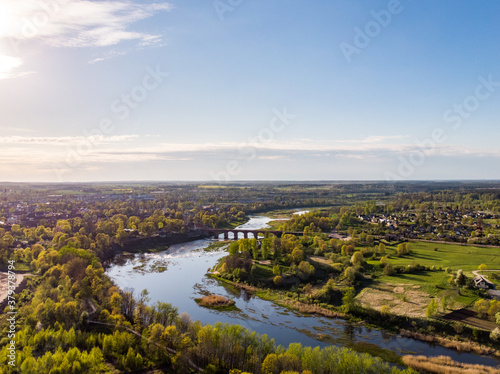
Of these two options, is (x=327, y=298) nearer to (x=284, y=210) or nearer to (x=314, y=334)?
(x=314, y=334)

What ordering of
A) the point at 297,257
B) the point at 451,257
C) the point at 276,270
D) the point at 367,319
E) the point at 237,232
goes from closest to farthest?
the point at 367,319, the point at 276,270, the point at 297,257, the point at 451,257, the point at 237,232

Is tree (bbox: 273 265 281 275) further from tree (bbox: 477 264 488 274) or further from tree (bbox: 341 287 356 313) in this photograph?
tree (bbox: 477 264 488 274)

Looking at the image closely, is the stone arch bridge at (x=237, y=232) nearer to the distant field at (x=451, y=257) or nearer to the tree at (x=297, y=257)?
the distant field at (x=451, y=257)

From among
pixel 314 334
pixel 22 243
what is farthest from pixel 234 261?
pixel 22 243

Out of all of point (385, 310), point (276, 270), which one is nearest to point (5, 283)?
point (276, 270)

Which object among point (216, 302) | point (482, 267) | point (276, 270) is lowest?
point (216, 302)

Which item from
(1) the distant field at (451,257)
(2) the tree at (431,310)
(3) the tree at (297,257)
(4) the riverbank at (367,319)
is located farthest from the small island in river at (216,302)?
(1) the distant field at (451,257)

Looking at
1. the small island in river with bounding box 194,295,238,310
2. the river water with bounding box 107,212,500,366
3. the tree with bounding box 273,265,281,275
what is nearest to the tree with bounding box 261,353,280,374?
the river water with bounding box 107,212,500,366

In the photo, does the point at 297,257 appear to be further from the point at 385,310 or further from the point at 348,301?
the point at 385,310
